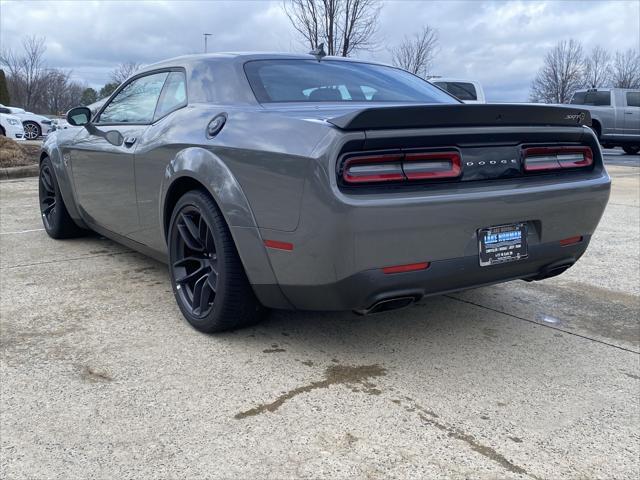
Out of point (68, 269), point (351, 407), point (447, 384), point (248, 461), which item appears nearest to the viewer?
point (248, 461)

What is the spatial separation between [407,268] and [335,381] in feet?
1.89

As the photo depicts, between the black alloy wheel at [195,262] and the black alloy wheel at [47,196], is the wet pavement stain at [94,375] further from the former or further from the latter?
the black alloy wheel at [47,196]

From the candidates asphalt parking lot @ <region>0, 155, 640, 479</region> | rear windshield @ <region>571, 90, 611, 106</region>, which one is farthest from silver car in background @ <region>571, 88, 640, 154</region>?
asphalt parking lot @ <region>0, 155, 640, 479</region>

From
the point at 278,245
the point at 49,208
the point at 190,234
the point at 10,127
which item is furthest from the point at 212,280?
the point at 10,127

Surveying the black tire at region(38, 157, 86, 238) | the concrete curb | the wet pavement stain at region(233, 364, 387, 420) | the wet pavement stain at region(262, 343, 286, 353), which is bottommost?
→ the wet pavement stain at region(233, 364, 387, 420)

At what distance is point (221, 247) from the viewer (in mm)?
2877

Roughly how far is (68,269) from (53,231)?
3.51 ft

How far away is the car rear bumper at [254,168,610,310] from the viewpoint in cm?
237

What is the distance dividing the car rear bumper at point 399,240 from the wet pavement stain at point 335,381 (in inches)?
12.2

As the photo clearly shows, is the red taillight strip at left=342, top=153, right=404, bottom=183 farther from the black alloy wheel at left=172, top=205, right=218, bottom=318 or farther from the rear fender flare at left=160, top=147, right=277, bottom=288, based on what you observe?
the black alloy wheel at left=172, top=205, right=218, bottom=318

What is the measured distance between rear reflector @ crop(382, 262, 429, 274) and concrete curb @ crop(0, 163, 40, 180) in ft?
31.6

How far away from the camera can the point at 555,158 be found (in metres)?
2.94

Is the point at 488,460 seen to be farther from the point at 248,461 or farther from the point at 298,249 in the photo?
the point at 298,249

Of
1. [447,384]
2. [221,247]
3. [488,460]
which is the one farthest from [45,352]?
[488,460]
